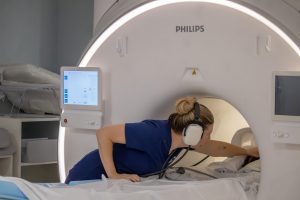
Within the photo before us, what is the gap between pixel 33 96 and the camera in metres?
3.48

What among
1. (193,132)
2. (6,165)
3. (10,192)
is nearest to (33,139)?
(6,165)

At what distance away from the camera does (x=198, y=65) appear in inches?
80.6

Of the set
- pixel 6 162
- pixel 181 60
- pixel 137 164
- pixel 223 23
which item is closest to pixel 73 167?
pixel 137 164

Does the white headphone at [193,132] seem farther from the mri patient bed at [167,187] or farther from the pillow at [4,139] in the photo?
the pillow at [4,139]

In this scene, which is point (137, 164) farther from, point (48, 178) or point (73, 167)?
point (48, 178)

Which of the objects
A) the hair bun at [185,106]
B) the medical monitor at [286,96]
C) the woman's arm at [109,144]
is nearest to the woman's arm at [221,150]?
the hair bun at [185,106]

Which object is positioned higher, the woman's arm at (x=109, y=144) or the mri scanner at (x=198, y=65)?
the mri scanner at (x=198, y=65)

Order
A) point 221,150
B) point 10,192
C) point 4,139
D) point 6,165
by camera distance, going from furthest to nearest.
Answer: point 6,165
point 4,139
point 221,150
point 10,192

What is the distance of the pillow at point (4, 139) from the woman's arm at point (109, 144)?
1.19 meters

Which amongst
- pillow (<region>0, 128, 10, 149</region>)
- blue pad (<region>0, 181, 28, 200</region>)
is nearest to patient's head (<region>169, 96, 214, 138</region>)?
blue pad (<region>0, 181, 28, 200</region>)

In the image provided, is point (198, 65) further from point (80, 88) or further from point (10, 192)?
point (10, 192)

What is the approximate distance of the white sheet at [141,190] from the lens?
1580 millimetres

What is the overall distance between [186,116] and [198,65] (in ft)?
0.64

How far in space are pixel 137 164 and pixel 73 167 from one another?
11.1 inches
